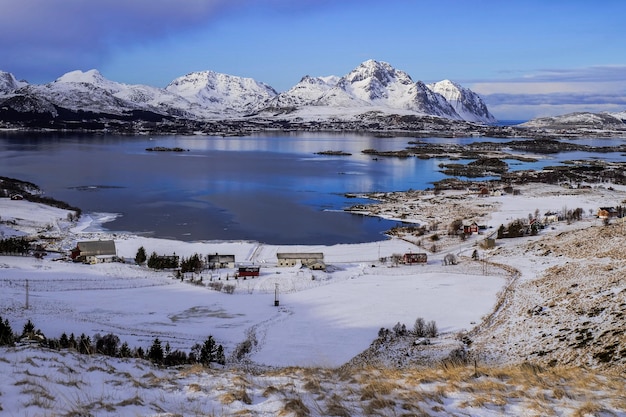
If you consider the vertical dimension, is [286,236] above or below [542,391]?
Result: below

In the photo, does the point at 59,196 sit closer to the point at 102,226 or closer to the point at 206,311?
the point at 102,226

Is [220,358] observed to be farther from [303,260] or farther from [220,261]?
[220,261]

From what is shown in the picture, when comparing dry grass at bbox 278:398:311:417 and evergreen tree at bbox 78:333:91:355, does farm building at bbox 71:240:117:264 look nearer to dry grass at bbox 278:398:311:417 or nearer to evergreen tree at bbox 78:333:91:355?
evergreen tree at bbox 78:333:91:355

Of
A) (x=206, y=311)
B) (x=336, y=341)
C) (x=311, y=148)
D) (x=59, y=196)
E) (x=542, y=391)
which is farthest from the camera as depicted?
(x=311, y=148)

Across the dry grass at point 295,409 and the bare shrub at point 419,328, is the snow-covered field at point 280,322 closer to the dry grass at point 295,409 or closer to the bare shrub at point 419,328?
the dry grass at point 295,409

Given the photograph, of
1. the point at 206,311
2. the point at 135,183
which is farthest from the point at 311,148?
the point at 206,311

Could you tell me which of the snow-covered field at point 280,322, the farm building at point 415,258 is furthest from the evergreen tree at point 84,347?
the farm building at point 415,258

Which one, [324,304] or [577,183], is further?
[577,183]
